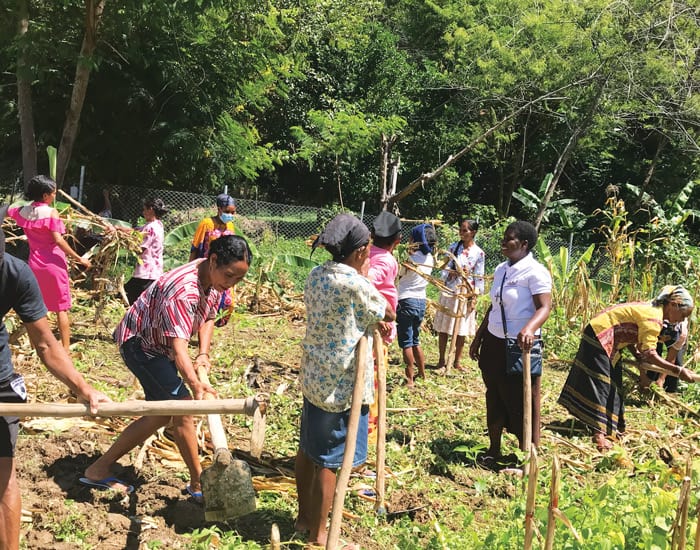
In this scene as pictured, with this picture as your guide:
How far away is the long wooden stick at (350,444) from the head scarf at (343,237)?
0.46m

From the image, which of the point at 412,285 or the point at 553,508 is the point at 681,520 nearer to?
the point at 553,508

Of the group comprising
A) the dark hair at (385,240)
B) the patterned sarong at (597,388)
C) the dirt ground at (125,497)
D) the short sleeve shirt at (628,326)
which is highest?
the dark hair at (385,240)

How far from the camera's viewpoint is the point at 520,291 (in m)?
4.94

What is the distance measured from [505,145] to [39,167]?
14604mm

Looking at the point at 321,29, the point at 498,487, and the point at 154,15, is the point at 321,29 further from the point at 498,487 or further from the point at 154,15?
the point at 498,487

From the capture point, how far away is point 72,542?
11.6 feet

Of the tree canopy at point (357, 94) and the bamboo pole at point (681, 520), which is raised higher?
the tree canopy at point (357, 94)

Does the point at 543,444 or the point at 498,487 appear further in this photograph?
the point at 543,444

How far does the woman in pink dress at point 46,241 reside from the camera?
6027mm

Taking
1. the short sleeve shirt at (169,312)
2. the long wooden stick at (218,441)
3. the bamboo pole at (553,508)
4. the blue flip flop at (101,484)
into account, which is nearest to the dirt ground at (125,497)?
the blue flip flop at (101,484)

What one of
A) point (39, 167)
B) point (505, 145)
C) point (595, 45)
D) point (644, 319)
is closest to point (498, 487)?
point (644, 319)

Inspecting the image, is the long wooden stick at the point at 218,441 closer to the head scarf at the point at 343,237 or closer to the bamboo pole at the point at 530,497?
the head scarf at the point at 343,237

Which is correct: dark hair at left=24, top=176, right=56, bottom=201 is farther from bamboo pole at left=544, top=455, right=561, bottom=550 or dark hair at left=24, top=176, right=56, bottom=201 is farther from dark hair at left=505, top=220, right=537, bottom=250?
bamboo pole at left=544, top=455, right=561, bottom=550

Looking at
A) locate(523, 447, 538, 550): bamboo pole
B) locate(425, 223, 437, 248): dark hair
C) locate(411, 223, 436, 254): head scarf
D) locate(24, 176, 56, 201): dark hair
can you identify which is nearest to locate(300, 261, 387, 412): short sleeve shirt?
locate(523, 447, 538, 550): bamboo pole
